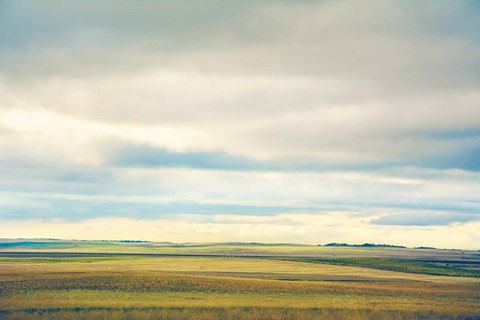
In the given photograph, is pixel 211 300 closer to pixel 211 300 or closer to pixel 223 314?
pixel 211 300

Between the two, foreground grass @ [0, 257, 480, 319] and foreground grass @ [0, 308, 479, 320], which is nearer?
foreground grass @ [0, 308, 479, 320]

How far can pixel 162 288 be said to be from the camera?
61625 millimetres

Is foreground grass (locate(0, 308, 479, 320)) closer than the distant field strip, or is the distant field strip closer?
foreground grass (locate(0, 308, 479, 320))

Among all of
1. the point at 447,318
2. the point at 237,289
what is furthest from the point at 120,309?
the point at 447,318

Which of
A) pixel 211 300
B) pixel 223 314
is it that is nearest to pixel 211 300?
pixel 211 300

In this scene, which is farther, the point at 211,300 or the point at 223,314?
the point at 211,300

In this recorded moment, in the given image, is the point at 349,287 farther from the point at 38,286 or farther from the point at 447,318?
the point at 38,286

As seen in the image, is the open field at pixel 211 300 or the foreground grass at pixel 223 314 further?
the open field at pixel 211 300

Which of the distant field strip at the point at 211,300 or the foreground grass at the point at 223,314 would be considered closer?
the foreground grass at the point at 223,314

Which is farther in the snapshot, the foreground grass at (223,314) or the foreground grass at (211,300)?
the foreground grass at (211,300)

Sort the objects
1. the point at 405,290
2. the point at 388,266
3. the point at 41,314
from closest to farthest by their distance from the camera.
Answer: the point at 41,314 < the point at 405,290 < the point at 388,266

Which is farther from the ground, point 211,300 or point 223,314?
point 211,300

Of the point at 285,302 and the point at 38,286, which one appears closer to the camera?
the point at 285,302

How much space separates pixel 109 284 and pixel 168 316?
23.0 metres
